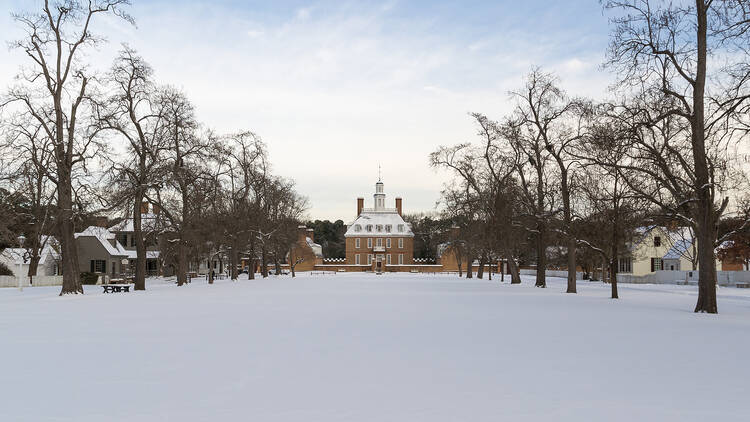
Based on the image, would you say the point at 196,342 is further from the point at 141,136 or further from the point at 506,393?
the point at 141,136

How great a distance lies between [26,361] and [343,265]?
98844 millimetres

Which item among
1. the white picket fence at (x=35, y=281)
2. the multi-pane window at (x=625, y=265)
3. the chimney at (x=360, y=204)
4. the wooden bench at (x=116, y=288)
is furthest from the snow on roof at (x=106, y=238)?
the chimney at (x=360, y=204)

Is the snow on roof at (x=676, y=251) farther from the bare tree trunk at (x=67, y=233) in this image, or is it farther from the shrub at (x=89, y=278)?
the bare tree trunk at (x=67, y=233)

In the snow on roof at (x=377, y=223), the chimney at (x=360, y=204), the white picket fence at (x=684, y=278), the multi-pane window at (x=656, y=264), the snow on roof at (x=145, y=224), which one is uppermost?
the chimney at (x=360, y=204)

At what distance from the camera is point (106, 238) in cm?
6688

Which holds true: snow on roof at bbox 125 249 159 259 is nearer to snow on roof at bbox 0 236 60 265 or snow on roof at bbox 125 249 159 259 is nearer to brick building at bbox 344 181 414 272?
snow on roof at bbox 0 236 60 265

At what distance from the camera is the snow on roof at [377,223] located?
381ft

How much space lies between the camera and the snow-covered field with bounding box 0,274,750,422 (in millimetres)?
7375

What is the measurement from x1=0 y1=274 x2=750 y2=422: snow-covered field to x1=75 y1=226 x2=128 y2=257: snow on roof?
164 ft

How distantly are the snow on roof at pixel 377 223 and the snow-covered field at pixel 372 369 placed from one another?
9735 cm

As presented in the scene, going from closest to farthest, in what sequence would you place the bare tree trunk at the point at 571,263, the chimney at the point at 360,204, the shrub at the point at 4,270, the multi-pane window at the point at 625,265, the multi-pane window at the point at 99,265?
1. the bare tree trunk at the point at 571,263
2. the shrub at the point at 4,270
3. the multi-pane window at the point at 99,265
4. the multi-pane window at the point at 625,265
5. the chimney at the point at 360,204

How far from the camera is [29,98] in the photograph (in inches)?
1276

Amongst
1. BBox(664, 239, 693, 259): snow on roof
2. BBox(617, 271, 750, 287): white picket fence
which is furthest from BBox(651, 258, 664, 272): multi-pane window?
BBox(617, 271, 750, 287): white picket fence

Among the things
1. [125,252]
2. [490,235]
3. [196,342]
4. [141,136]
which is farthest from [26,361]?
[125,252]
